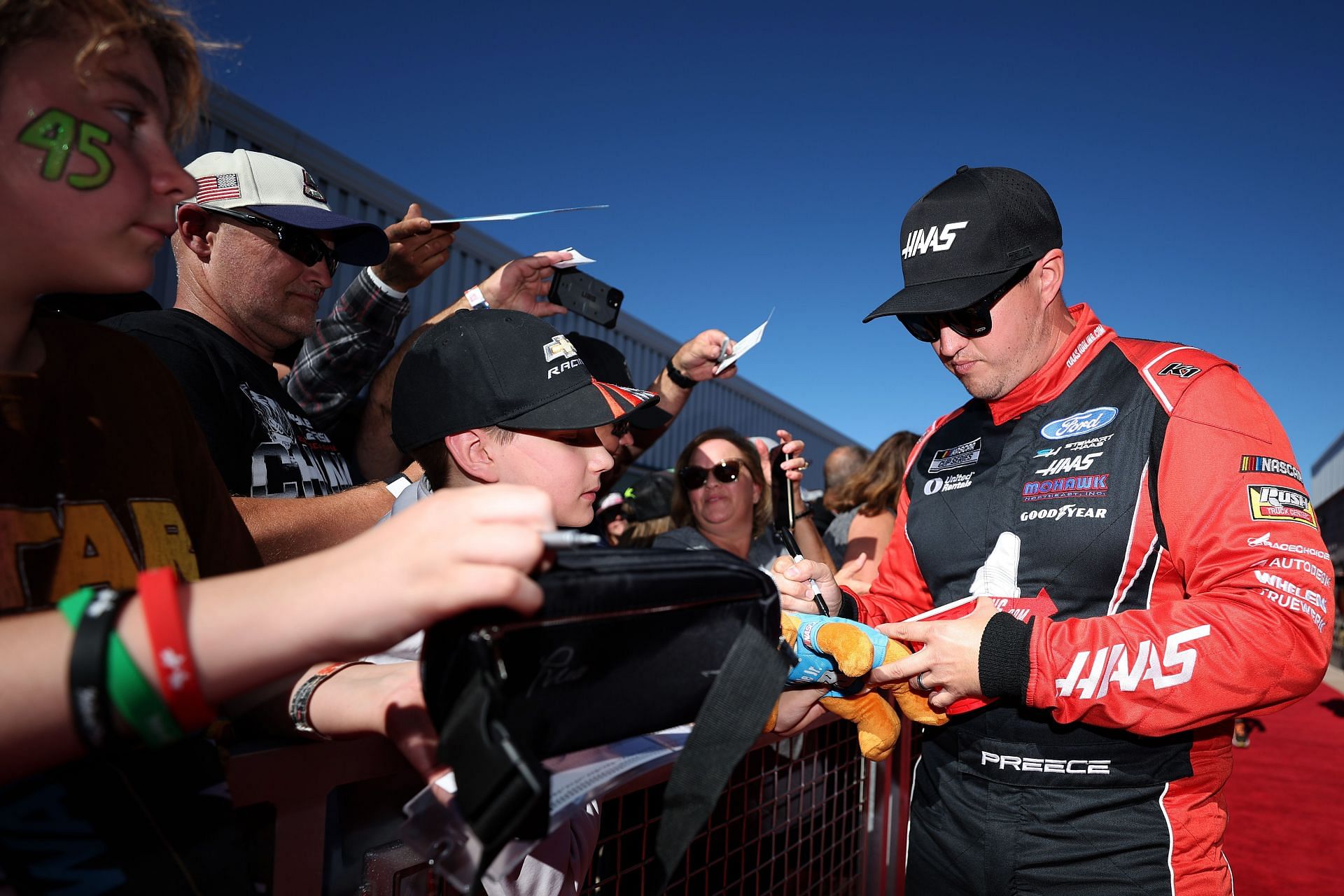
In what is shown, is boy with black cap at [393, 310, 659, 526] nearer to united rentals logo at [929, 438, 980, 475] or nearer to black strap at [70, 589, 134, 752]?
united rentals logo at [929, 438, 980, 475]

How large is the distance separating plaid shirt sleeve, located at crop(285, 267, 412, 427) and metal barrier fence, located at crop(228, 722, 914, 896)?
6.71 feet

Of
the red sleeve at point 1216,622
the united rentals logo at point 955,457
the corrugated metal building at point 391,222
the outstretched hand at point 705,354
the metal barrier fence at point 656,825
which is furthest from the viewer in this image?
the corrugated metal building at point 391,222

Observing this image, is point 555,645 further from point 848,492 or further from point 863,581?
point 848,492

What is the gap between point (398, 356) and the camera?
3.03 meters

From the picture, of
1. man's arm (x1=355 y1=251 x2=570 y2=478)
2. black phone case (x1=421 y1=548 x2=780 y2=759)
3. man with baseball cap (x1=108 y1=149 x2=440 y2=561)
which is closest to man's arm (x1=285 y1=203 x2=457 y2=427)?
man's arm (x1=355 y1=251 x2=570 y2=478)

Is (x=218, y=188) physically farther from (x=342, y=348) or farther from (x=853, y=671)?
(x=853, y=671)

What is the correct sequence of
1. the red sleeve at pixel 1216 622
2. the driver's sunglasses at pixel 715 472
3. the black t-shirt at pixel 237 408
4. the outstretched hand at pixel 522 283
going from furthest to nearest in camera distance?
the driver's sunglasses at pixel 715 472 < the outstretched hand at pixel 522 283 < the black t-shirt at pixel 237 408 < the red sleeve at pixel 1216 622

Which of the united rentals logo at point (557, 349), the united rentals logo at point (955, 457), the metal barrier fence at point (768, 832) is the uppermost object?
the united rentals logo at point (557, 349)

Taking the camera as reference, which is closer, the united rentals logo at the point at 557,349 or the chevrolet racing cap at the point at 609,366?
the united rentals logo at the point at 557,349

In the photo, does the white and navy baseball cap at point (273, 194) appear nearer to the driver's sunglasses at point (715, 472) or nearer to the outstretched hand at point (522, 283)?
the outstretched hand at point (522, 283)

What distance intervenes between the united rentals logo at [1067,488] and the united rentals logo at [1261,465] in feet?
0.86

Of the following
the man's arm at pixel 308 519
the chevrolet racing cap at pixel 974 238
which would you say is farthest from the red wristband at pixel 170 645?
the chevrolet racing cap at pixel 974 238

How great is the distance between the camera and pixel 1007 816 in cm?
186

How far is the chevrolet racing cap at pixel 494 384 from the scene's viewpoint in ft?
5.92
